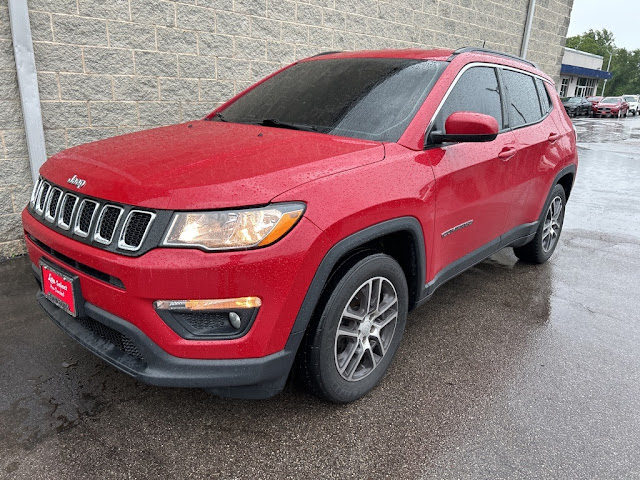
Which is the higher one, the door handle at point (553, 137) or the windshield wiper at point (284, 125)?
the windshield wiper at point (284, 125)

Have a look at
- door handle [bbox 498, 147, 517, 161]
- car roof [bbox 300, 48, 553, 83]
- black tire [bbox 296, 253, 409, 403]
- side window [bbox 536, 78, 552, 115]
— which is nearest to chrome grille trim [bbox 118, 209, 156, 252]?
black tire [bbox 296, 253, 409, 403]

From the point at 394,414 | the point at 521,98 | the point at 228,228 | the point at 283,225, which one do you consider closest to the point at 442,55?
the point at 521,98

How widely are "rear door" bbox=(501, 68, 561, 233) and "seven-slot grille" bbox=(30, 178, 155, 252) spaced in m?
2.62

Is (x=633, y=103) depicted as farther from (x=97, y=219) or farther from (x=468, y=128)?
(x=97, y=219)

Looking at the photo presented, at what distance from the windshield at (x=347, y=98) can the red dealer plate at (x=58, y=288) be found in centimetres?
150

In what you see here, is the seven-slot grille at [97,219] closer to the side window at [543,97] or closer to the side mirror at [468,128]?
the side mirror at [468,128]

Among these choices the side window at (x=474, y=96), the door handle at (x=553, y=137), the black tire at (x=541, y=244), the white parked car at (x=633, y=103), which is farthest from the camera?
Result: the white parked car at (x=633, y=103)

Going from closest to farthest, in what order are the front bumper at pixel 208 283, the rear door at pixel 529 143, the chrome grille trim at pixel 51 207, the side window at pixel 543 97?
the front bumper at pixel 208 283 → the chrome grille trim at pixel 51 207 → the rear door at pixel 529 143 → the side window at pixel 543 97

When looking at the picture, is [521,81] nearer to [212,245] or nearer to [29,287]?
[212,245]

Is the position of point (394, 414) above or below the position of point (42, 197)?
below

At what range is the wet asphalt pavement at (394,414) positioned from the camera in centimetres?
221

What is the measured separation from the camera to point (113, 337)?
7.28ft

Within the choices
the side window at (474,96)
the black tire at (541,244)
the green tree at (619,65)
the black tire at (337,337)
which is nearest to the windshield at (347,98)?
the side window at (474,96)

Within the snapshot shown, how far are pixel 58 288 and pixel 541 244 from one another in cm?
401
